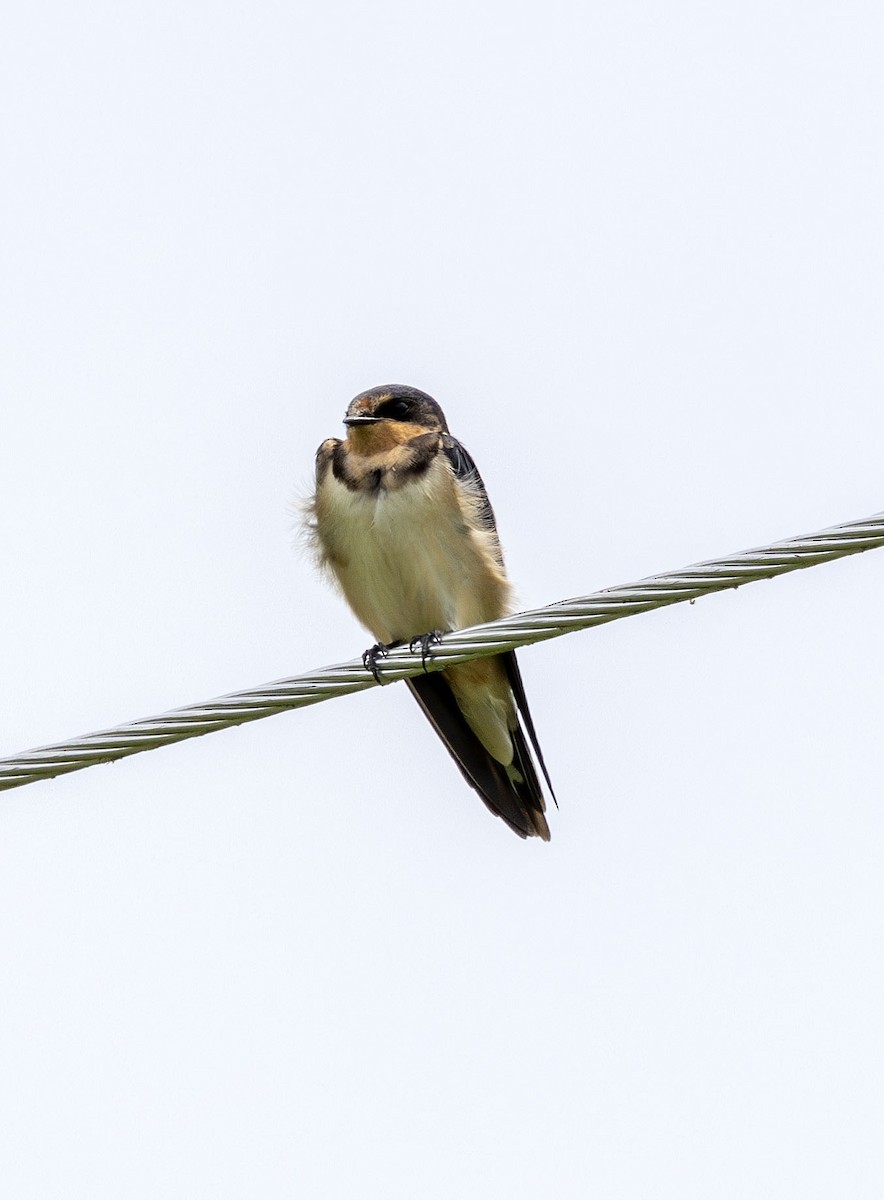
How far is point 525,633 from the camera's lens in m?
4.00

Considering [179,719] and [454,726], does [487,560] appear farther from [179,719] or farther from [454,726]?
[179,719]

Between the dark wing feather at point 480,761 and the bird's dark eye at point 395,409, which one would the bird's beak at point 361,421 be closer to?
the bird's dark eye at point 395,409

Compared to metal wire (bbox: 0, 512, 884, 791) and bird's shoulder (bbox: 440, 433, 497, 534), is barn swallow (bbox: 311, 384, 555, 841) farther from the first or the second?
metal wire (bbox: 0, 512, 884, 791)

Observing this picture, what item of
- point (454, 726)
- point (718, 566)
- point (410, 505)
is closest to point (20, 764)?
point (718, 566)

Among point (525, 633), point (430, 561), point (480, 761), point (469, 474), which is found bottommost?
point (480, 761)

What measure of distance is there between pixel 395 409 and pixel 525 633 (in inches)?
95.7

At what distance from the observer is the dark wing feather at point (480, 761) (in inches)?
250

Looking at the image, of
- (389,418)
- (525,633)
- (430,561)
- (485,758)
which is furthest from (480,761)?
(525,633)

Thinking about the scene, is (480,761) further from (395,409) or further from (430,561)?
(395,409)

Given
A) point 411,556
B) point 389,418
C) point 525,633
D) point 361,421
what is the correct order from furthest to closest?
point 389,418 → point 361,421 → point 411,556 → point 525,633

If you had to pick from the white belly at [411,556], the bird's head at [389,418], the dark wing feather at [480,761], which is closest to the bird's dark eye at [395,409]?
the bird's head at [389,418]

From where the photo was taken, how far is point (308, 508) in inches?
243

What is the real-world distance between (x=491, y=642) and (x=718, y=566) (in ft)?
2.09

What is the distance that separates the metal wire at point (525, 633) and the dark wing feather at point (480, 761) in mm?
2399
